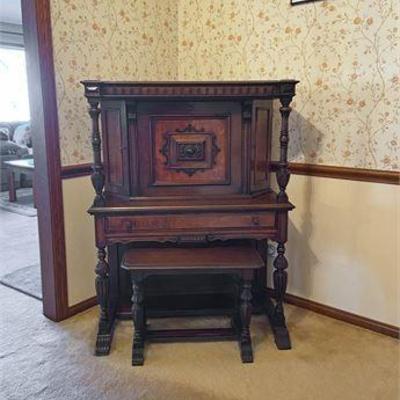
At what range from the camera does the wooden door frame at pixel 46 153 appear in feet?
7.16

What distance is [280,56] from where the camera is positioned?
8.25 ft

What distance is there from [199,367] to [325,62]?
5.66 feet

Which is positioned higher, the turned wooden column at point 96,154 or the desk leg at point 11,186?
the turned wooden column at point 96,154

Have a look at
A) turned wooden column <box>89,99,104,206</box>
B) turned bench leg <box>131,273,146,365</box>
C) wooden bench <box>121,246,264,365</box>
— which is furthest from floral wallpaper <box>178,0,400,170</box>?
turned bench leg <box>131,273,146,365</box>

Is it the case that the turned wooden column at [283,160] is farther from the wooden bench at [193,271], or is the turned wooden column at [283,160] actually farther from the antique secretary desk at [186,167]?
the wooden bench at [193,271]

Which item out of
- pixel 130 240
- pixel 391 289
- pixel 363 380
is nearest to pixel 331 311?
pixel 391 289

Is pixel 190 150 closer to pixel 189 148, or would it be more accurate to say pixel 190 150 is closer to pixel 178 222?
pixel 189 148

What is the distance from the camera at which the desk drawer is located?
2098mm

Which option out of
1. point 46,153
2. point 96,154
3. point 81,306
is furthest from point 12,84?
point 96,154

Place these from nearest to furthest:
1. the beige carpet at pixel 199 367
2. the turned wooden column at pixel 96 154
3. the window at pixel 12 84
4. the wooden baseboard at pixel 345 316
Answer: the beige carpet at pixel 199 367 < the turned wooden column at pixel 96 154 < the wooden baseboard at pixel 345 316 < the window at pixel 12 84

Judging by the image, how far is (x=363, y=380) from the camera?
6.39ft

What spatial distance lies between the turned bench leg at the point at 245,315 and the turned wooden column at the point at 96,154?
80 centimetres

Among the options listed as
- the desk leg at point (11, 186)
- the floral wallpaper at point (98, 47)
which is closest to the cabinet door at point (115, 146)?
the floral wallpaper at point (98, 47)

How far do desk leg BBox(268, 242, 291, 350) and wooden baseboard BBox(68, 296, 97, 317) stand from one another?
1120 millimetres
